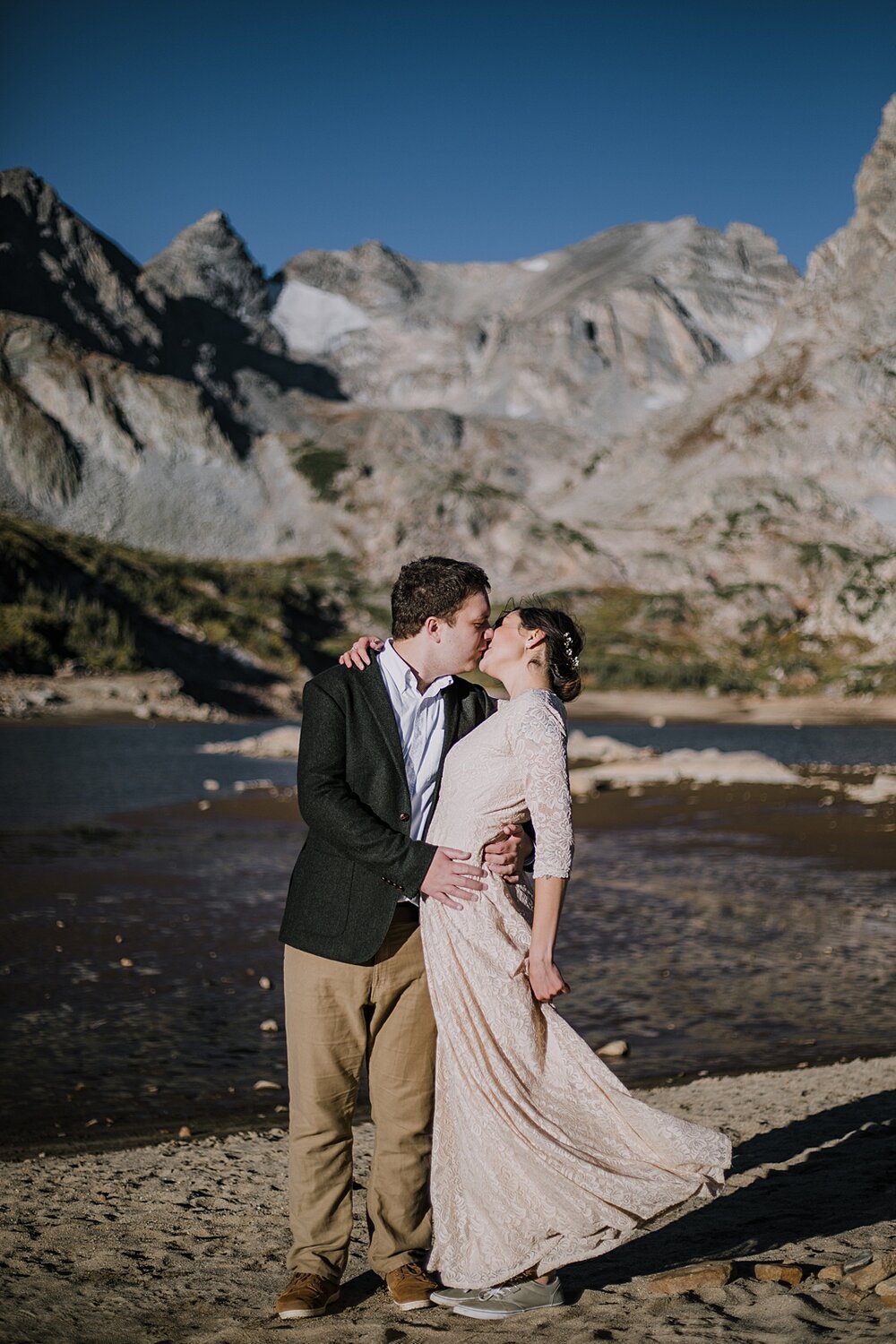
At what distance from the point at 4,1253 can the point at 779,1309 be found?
336 cm

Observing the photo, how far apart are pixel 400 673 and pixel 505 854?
0.89 m

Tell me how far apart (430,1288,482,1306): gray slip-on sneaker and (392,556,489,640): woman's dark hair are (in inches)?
105

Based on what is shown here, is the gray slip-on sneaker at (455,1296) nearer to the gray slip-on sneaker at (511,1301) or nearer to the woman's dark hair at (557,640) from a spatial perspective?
the gray slip-on sneaker at (511,1301)

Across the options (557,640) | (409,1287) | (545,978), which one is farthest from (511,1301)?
(557,640)

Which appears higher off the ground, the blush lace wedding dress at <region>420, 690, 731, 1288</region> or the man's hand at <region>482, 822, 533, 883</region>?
the man's hand at <region>482, 822, 533, 883</region>

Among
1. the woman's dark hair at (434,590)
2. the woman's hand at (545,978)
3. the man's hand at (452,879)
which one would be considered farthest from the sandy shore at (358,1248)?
the woman's dark hair at (434,590)

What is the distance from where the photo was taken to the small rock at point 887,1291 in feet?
14.2

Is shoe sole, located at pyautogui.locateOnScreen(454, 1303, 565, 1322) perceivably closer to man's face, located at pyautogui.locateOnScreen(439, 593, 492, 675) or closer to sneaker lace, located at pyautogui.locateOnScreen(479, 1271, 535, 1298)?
sneaker lace, located at pyautogui.locateOnScreen(479, 1271, 535, 1298)

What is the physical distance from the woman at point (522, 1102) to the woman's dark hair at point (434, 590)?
48 centimetres

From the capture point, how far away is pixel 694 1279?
468cm

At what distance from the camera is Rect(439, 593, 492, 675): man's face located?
188 inches

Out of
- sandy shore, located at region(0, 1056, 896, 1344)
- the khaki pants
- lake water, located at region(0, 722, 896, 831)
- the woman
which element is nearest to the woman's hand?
the woman

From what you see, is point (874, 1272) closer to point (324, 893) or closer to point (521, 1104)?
point (521, 1104)

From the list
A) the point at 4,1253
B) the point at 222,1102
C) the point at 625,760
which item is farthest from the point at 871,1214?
the point at 625,760
